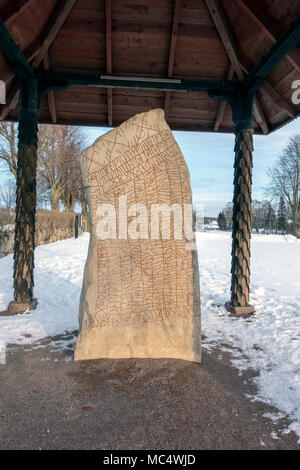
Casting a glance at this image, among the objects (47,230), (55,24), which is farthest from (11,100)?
(47,230)

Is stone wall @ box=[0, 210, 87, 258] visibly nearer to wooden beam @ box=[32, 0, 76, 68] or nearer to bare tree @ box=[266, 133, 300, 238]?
wooden beam @ box=[32, 0, 76, 68]

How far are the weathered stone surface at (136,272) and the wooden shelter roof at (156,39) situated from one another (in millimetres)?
2321

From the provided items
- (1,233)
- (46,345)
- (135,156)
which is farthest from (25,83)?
(1,233)

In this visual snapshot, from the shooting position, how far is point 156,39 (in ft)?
15.8

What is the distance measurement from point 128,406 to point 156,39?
501 cm

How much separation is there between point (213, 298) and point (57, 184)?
66.8 ft

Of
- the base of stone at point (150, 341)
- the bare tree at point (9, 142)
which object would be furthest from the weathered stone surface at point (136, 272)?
the bare tree at point (9, 142)

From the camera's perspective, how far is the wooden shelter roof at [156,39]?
13.9ft

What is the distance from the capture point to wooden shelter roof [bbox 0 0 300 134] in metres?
4.23

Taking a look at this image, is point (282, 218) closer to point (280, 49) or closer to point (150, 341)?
point (280, 49)

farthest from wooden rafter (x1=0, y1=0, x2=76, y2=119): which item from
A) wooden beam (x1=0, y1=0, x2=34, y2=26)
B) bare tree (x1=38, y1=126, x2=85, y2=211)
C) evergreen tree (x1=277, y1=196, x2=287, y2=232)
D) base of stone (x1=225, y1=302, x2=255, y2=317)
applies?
evergreen tree (x1=277, y1=196, x2=287, y2=232)

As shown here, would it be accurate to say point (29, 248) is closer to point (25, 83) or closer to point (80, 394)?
point (25, 83)
